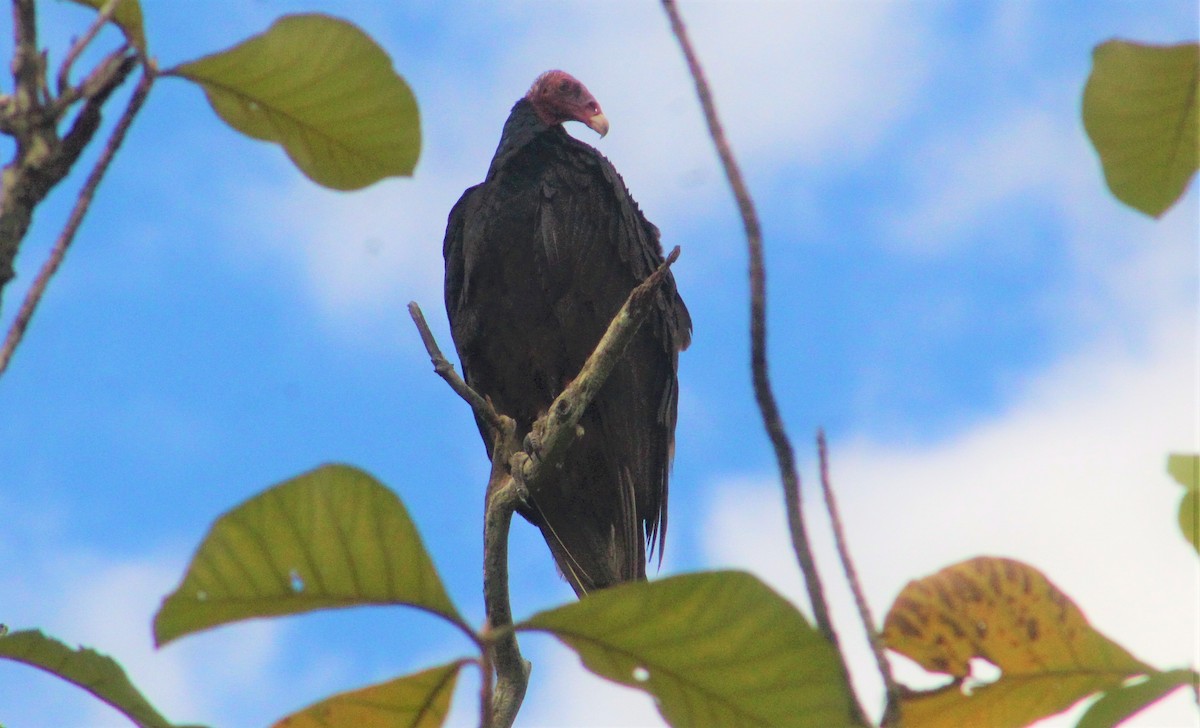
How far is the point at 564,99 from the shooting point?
252 inches

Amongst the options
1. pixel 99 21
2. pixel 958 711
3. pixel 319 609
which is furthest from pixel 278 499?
pixel 958 711

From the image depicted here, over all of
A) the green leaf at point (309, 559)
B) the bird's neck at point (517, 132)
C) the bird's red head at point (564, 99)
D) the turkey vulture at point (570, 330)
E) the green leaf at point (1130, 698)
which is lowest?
the green leaf at point (1130, 698)

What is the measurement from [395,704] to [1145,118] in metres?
1.18

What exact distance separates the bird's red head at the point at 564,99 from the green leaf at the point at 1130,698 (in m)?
5.28

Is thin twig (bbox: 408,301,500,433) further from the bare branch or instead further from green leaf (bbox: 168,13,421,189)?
the bare branch

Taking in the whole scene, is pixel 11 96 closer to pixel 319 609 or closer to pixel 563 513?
pixel 319 609

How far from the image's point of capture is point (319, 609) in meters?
1.40

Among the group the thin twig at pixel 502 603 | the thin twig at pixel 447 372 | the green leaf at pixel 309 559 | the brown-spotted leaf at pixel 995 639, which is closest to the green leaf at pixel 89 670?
the green leaf at pixel 309 559

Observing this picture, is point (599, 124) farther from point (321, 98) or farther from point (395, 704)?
point (395, 704)

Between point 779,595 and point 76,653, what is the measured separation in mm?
836

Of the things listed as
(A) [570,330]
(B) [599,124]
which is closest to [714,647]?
(A) [570,330]

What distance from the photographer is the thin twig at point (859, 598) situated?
105cm

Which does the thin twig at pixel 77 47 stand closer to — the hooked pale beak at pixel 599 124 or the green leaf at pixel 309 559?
the green leaf at pixel 309 559

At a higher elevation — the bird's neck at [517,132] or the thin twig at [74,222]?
the bird's neck at [517,132]
